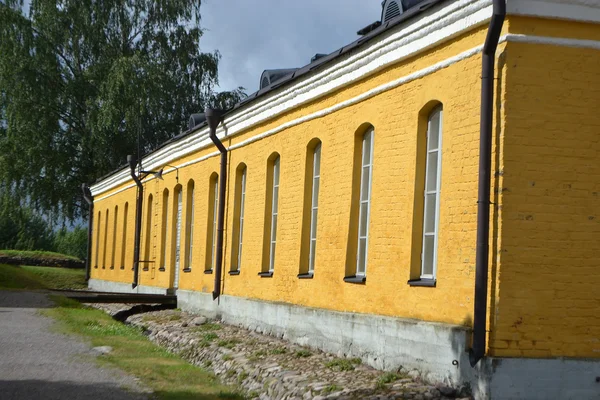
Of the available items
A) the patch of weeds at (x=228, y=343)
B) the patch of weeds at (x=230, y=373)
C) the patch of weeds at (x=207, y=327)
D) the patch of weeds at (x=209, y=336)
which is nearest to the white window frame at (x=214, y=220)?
the patch of weeds at (x=207, y=327)

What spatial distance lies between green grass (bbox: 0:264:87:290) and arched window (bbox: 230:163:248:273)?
49.2 feet

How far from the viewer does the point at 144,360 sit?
535 inches

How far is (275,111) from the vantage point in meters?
15.7

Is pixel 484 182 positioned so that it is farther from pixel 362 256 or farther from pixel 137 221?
pixel 137 221

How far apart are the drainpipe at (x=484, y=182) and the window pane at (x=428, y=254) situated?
4.98 ft

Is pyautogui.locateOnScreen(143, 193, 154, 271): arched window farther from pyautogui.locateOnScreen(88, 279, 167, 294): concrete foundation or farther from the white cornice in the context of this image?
the white cornice

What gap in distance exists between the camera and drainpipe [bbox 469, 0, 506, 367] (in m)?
8.82

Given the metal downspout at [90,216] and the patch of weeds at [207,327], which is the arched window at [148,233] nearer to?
the patch of weeds at [207,327]

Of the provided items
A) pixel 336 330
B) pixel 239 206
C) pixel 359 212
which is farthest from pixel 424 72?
pixel 239 206

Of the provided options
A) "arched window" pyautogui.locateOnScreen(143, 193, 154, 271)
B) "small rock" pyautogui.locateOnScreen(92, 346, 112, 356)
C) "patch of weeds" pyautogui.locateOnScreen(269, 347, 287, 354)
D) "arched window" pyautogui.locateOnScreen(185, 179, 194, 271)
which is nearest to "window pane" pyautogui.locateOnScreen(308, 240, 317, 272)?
"patch of weeds" pyautogui.locateOnScreen(269, 347, 287, 354)

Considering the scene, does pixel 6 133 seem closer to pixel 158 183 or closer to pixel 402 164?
pixel 158 183

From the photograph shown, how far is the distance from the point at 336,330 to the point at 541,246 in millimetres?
3979

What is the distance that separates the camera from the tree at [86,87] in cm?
3534

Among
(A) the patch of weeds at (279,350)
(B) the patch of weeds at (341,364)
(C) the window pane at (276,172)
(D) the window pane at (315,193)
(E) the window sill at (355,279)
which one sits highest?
(C) the window pane at (276,172)
